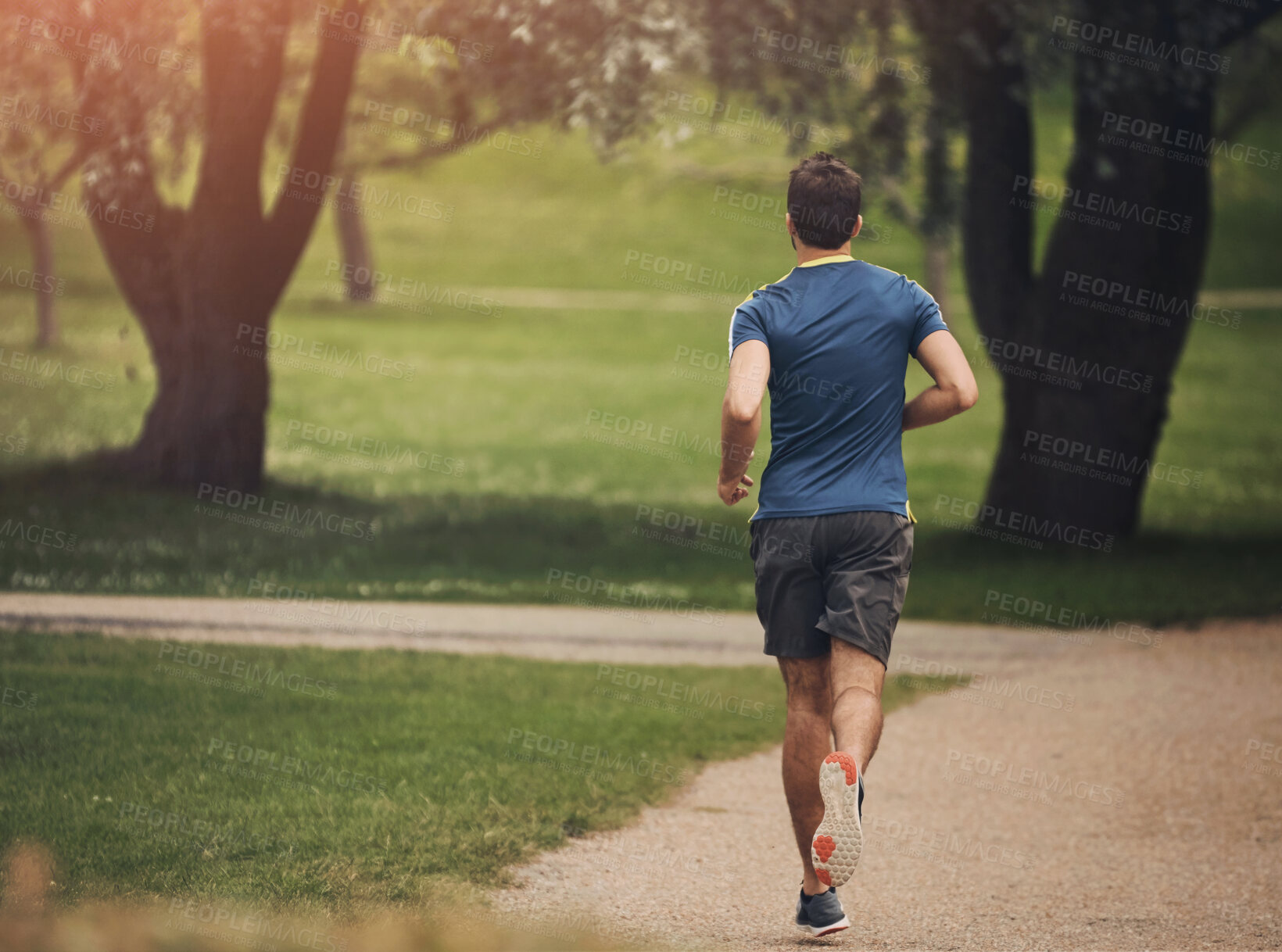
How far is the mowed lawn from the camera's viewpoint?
12250 millimetres

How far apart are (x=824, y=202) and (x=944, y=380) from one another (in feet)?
2.21

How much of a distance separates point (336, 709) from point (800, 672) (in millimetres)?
3650

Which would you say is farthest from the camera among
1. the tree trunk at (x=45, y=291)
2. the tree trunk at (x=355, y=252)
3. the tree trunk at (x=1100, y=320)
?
the tree trunk at (x=355, y=252)

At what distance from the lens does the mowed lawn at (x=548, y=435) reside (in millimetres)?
12250

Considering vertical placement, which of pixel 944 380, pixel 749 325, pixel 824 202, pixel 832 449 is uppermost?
pixel 824 202

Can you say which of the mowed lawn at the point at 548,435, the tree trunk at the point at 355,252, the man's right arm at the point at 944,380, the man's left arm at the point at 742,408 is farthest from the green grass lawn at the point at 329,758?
the tree trunk at the point at 355,252

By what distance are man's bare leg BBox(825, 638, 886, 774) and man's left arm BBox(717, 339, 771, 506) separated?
0.60 meters

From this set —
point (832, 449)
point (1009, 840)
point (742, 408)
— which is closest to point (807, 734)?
point (832, 449)

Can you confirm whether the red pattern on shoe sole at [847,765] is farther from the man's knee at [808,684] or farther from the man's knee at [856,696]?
the man's knee at [808,684]

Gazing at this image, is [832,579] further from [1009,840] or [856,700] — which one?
[1009,840]

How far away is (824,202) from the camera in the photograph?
14.3ft

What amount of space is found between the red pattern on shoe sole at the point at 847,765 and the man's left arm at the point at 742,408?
80 centimetres

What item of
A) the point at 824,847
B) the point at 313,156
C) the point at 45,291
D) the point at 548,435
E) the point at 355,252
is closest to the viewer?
the point at 824,847

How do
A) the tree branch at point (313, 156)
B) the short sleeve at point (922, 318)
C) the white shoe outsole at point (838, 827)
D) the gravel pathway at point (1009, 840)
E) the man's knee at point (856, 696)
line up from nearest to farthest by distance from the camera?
the white shoe outsole at point (838, 827) < the man's knee at point (856, 696) < the short sleeve at point (922, 318) < the gravel pathway at point (1009, 840) < the tree branch at point (313, 156)
